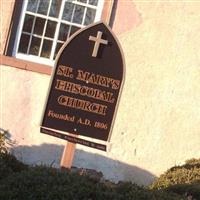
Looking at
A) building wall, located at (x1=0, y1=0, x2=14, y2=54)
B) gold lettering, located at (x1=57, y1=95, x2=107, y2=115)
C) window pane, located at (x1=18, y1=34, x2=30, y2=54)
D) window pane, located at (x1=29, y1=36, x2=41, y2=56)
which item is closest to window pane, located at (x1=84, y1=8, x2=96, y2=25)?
window pane, located at (x1=29, y1=36, x2=41, y2=56)

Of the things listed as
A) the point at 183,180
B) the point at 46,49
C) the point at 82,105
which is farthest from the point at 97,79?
the point at 46,49

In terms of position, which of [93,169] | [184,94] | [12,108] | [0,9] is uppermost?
[0,9]

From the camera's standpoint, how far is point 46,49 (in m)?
10.1

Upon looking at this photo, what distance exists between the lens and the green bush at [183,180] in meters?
8.09

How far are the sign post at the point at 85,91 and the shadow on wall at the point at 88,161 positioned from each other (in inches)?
100

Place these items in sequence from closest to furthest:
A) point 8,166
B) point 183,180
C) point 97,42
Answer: point 97,42
point 8,166
point 183,180

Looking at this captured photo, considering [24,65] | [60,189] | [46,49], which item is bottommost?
[60,189]

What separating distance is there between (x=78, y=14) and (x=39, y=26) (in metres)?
0.65

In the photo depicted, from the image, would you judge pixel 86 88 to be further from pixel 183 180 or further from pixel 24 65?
pixel 24 65

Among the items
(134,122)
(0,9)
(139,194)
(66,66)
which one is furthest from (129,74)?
(139,194)

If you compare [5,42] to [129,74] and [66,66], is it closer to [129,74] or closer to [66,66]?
[129,74]

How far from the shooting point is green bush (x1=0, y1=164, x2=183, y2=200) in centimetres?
604

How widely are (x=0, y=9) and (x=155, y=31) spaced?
2448mm

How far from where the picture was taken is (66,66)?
712 centimetres
